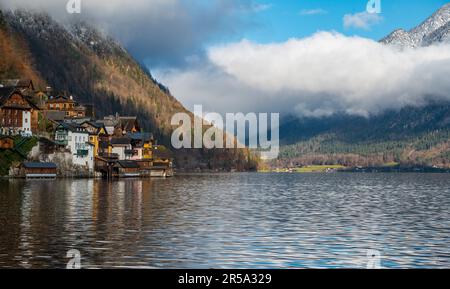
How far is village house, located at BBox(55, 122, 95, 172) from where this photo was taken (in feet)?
628

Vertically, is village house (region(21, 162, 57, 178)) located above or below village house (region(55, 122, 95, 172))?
below

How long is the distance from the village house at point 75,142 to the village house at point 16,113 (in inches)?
289

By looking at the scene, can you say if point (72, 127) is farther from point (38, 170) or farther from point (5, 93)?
point (38, 170)

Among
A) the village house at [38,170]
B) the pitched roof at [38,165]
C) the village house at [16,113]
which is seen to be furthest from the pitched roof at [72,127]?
the village house at [38,170]

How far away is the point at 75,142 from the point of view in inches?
7662

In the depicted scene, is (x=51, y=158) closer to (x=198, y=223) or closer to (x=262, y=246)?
(x=198, y=223)

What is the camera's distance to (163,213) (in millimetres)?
67438

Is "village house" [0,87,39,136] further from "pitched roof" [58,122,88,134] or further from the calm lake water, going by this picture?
the calm lake water

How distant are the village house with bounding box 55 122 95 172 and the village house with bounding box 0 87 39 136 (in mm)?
7348

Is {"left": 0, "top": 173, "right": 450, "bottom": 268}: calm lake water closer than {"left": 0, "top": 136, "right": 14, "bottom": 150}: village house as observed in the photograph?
Yes

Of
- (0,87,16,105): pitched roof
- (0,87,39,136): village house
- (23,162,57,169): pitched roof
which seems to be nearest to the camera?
(23,162,57,169): pitched roof

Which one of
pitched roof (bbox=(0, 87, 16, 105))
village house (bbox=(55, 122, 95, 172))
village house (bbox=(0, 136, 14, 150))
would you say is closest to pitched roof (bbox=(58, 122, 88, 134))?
village house (bbox=(55, 122, 95, 172))

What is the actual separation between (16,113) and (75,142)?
1966 centimetres
